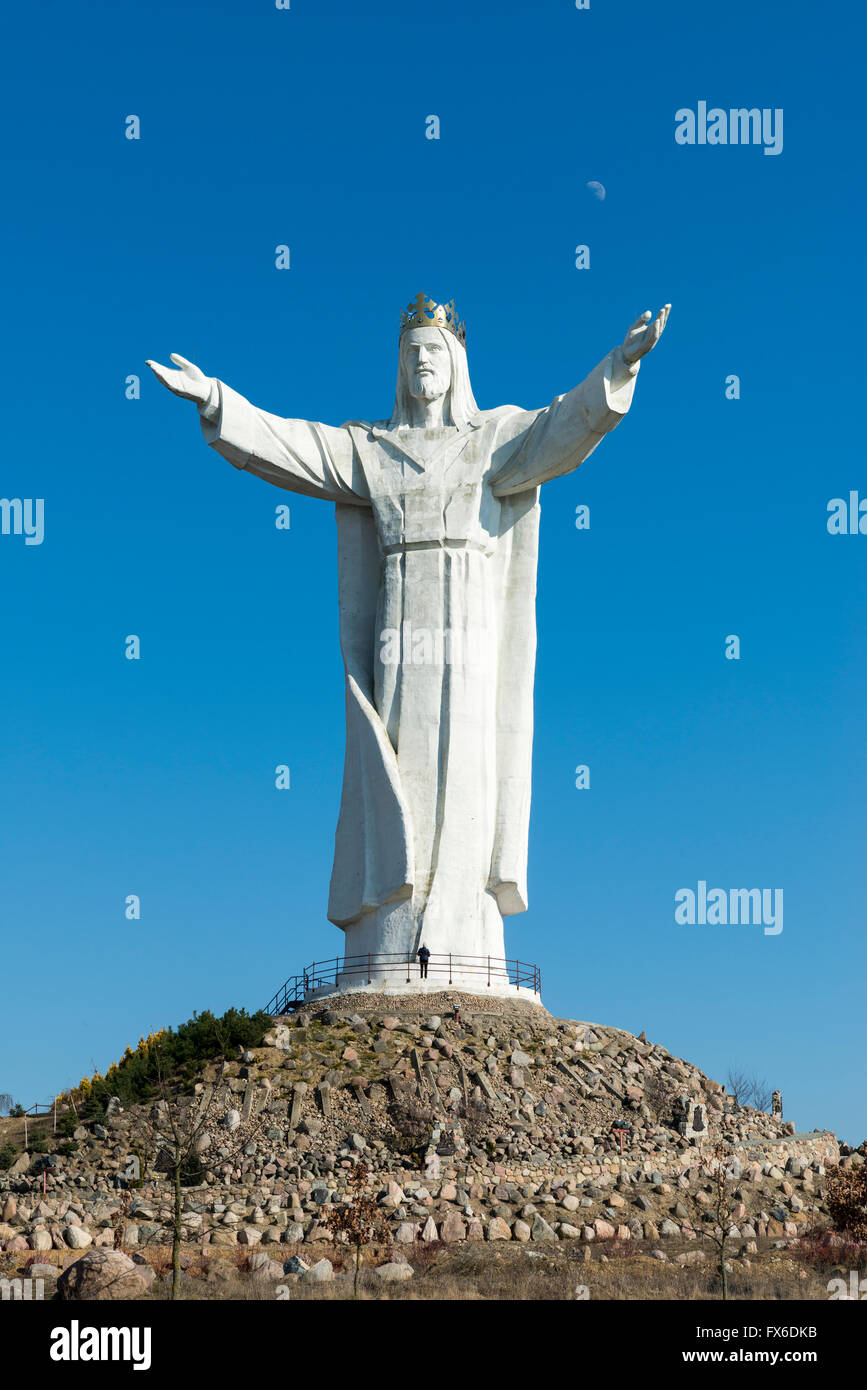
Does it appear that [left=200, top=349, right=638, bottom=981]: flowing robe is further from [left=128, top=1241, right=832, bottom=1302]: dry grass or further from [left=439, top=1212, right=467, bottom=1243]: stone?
[left=128, top=1241, right=832, bottom=1302]: dry grass

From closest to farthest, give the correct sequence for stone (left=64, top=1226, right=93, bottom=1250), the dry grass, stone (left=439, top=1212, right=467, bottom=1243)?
the dry grass → stone (left=64, top=1226, right=93, bottom=1250) → stone (left=439, top=1212, right=467, bottom=1243)

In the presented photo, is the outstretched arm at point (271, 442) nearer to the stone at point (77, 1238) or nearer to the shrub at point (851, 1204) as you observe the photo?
the stone at point (77, 1238)

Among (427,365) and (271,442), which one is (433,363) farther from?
(271,442)

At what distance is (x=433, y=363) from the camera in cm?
2753

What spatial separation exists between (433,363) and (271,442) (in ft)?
9.68

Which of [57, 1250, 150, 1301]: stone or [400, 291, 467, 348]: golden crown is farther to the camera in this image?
[400, 291, 467, 348]: golden crown

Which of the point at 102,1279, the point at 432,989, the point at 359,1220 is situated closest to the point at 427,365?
the point at 432,989

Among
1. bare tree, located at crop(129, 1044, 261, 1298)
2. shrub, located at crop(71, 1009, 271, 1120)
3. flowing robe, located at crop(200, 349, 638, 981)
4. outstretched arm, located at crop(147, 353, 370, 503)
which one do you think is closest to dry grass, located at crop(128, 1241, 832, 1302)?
bare tree, located at crop(129, 1044, 261, 1298)

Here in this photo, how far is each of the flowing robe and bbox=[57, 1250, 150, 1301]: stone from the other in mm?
10719

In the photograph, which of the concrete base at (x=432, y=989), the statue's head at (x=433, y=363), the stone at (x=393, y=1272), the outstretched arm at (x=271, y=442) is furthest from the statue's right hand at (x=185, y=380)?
the stone at (x=393, y=1272)

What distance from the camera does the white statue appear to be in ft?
85.0

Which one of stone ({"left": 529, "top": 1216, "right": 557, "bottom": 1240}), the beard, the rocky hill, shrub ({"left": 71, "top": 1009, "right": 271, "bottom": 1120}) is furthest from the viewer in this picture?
the beard

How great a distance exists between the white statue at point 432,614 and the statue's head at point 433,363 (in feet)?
0.10
